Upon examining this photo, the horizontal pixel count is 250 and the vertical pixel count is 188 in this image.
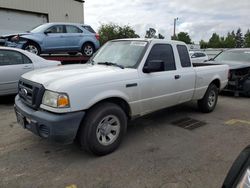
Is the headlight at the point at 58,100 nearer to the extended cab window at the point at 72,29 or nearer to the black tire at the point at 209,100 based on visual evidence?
the black tire at the point at 209,100

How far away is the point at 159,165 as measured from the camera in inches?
141

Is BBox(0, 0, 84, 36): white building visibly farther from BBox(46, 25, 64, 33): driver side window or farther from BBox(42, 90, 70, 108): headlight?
BBox(42, 90, 70, 108): headlight

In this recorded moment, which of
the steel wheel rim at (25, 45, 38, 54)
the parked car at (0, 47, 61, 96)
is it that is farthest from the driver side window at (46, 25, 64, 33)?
the parked car at (0, 47, 61, 96)

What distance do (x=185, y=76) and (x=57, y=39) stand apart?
6.57m

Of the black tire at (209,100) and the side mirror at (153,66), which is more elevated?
the side mirror at (153,66)

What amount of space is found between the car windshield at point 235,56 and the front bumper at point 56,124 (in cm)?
789

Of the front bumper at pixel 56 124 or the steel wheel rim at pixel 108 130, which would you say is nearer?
the front bumper at pixel 56 124

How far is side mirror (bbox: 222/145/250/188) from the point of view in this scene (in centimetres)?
171

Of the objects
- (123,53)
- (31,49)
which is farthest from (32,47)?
(123,53)

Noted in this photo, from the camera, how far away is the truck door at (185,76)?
16.8ft

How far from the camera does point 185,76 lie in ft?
17.1

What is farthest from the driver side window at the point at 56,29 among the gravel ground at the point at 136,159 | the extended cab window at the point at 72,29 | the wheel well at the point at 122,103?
the wheel well at the point at 122,103

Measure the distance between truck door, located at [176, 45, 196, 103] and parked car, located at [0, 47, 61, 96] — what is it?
165 inches

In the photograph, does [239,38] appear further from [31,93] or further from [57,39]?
[31,93]
